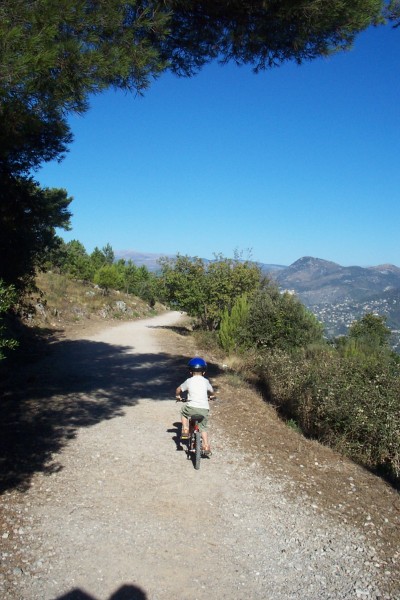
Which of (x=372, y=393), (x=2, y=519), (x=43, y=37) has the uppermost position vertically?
(x=43, y=37)

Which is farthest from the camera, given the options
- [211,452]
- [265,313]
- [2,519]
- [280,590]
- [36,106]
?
[265,313]

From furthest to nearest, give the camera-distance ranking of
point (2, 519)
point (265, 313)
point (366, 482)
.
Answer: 1. point (265, 313)
2. point (366, 482)
3. point (2, 519)

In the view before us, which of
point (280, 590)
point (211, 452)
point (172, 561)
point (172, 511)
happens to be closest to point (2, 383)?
point (211, 452)

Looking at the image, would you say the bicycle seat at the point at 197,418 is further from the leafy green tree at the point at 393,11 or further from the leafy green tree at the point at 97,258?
the leafy green tree at the point at 97,258

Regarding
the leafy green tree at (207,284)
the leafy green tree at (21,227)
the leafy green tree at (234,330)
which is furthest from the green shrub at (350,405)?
the leafy green tree at (207,284)

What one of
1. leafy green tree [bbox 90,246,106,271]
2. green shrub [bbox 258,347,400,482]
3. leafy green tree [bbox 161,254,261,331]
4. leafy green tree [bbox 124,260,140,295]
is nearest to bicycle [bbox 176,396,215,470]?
green shrub [bbox 258,347,400,482]

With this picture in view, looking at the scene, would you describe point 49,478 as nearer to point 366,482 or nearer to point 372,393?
point 366,482

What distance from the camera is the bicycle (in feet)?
19.2

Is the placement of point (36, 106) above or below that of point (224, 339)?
above

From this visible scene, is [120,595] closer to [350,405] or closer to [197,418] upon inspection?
[197,418]

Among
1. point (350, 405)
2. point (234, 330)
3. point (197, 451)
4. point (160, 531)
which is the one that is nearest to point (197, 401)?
point (197, 451)

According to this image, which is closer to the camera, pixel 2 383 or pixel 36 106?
pixel 36 106

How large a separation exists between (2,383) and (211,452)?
18.4 feet

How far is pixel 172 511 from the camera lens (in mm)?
4656
